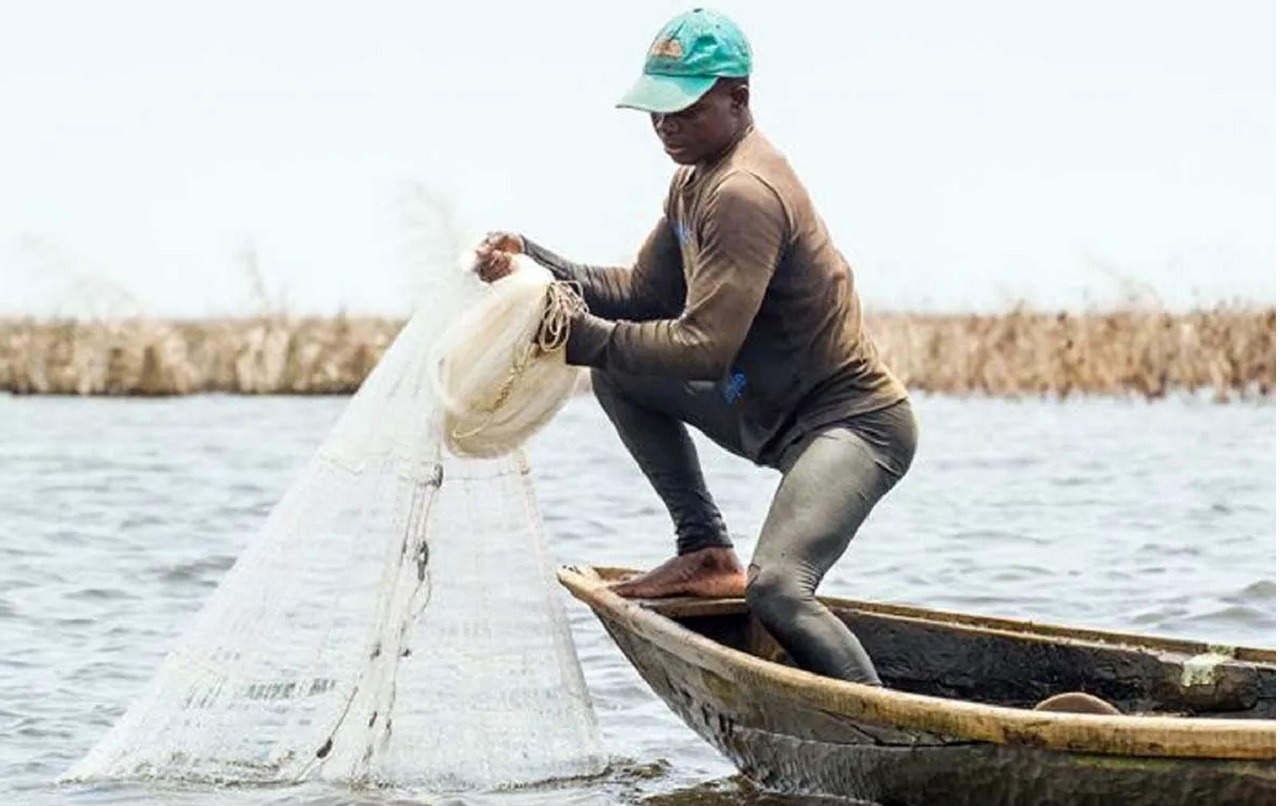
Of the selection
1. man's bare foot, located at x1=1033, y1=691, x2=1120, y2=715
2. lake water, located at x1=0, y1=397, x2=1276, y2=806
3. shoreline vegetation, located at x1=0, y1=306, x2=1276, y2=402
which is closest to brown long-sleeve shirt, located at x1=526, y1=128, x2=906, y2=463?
man's bare foot, located at x1=1033, y1=691, x2=1120, y2=715

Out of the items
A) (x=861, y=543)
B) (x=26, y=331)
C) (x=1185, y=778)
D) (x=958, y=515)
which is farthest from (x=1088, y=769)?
(x=26, y=331)

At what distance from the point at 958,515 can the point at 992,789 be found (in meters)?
11.2

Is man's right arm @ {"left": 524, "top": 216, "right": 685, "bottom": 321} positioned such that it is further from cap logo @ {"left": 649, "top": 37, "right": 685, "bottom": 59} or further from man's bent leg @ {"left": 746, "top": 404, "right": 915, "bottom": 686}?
man's bent leg @ {"left": 746, "top": 404, "right": 915, "bottom": 686}

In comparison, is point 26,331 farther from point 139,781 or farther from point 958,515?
point 139,781

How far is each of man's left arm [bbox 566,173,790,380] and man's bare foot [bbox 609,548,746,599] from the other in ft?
2.94

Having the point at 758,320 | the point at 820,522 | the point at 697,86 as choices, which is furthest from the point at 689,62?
the point at 820,522

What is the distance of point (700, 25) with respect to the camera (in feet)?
21.0

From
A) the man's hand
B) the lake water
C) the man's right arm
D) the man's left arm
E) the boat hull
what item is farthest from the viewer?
the lake water

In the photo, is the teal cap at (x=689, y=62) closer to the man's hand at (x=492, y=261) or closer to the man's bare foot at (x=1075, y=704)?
the man's hand at (x=492, y=261)

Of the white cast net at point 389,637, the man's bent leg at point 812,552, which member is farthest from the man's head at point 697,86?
the man's bent leg at point 812,552

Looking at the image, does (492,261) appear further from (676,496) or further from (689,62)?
(676,496)

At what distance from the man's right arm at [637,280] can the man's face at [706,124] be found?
0.44 m

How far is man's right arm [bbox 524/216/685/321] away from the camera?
691cm

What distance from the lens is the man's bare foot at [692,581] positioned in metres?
7.09
